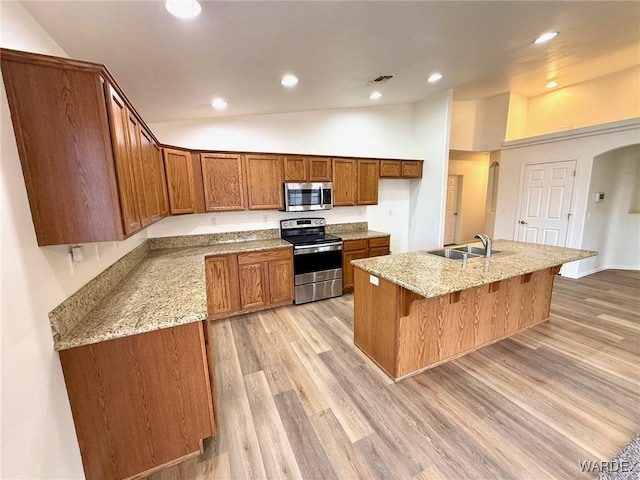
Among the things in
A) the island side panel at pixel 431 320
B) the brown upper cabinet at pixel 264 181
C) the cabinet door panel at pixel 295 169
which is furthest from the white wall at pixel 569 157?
the brown upper cabinet at pixel 264 181

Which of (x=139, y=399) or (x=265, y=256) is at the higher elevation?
(x=265, y=256)

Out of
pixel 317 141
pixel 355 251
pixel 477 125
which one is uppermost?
pixel 477 125

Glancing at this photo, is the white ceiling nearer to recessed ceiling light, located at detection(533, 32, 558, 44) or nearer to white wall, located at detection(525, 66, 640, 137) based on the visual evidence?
recessed ceiling light, located at detection(533, 32, 558, 44)

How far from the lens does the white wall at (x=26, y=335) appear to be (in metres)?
0.99

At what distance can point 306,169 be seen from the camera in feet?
12.8

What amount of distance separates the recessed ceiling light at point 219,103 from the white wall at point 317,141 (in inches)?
20.2

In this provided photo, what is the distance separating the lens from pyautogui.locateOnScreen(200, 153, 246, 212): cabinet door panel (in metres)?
3.35

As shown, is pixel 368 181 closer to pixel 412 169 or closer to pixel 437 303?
pixel 412 169

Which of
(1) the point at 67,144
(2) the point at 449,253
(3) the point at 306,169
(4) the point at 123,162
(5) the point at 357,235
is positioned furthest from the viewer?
(5) the point at 357,235

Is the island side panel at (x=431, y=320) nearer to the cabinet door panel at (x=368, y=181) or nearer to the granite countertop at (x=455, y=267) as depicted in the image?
the granite countertop at (x=455, y=267)

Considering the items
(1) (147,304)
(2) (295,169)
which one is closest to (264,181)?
(2) (295,169)

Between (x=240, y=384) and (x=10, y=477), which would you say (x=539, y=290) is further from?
(x=10, y=477)

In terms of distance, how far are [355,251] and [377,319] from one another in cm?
183

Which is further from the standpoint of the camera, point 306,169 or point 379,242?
point 379,242
